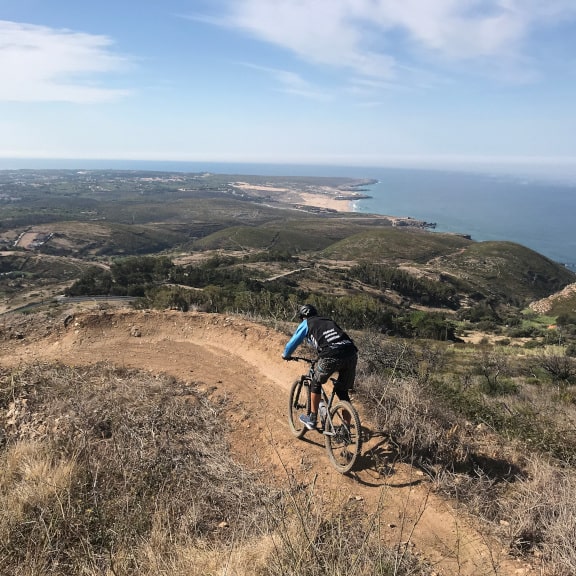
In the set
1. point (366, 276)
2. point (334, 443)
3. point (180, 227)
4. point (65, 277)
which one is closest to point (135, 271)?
point (65, 277)

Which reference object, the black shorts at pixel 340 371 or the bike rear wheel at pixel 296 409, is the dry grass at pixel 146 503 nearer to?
the bike rear wheel at pixel 296 409

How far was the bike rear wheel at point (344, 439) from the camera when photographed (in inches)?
216

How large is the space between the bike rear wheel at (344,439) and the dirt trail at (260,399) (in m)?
0.18

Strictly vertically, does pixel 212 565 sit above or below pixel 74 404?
above

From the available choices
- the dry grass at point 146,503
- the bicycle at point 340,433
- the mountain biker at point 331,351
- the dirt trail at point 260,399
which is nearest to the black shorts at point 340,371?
the mountain biker at point 331,351

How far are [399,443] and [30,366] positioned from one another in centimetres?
745

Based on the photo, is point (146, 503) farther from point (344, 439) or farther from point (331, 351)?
point (331, 351)

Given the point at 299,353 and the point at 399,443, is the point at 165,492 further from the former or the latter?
the point at 299,353

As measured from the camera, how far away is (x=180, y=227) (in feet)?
566

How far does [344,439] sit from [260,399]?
2889mm

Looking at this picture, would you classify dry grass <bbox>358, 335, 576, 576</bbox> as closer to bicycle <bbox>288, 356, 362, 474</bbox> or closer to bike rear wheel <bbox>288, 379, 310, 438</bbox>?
bicycle <bbox>288, 356, 362, 474</bbox>

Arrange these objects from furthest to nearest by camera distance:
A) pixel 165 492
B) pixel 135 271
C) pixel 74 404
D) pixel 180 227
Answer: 1. pixel 180 227
2. pixel 135 271
3. pixel 74 404
4. pixel 165 492

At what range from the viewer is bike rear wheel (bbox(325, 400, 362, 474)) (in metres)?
5.48

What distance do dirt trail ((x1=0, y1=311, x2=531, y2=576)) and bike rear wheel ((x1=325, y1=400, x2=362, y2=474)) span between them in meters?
0.18
